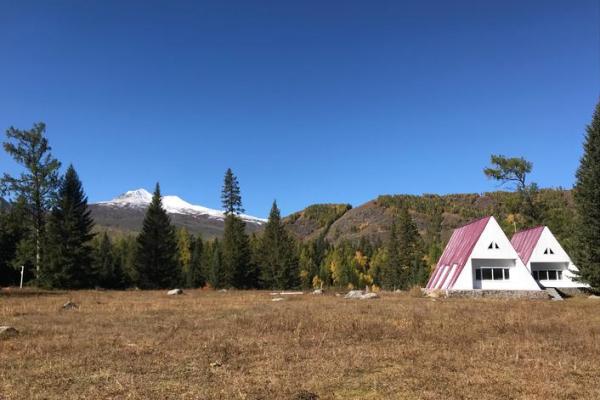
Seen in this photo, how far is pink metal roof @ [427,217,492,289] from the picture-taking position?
146 ft

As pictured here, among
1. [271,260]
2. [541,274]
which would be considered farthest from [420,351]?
[271,260]

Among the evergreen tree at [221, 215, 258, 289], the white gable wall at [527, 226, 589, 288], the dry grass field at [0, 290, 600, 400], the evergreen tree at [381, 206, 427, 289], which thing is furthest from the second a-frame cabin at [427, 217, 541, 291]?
the evergreen tree at [381, 206, 427, 289]

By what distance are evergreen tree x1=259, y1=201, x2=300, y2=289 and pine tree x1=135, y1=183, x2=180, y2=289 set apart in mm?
16407

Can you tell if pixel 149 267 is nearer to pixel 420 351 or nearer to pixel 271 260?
pixel 271 260

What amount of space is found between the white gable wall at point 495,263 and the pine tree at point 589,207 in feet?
16.9

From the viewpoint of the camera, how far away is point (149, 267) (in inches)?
2463

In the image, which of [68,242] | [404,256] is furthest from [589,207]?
[404,256]

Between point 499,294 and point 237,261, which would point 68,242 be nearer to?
point 237,261

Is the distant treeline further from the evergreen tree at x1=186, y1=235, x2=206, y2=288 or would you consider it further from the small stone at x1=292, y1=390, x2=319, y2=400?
the small stone at x1=292, y1=390, x2=319, y2=400

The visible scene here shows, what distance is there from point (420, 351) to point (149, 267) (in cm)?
5510

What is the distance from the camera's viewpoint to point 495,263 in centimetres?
4538

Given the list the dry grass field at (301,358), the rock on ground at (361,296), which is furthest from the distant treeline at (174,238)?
the dry grass field at (301,358)

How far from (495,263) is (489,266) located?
2.32 ft

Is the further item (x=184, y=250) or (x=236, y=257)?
(x=184, y=250)
